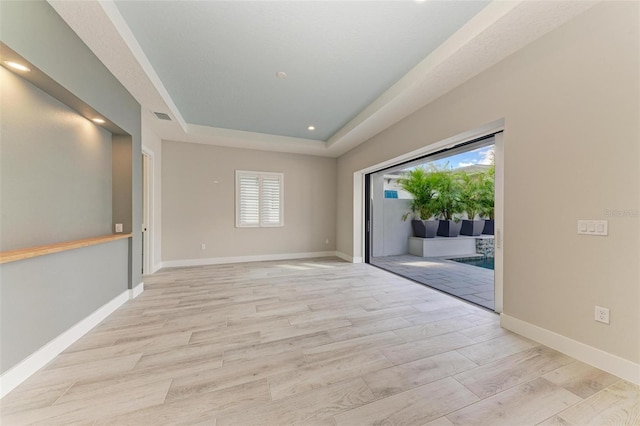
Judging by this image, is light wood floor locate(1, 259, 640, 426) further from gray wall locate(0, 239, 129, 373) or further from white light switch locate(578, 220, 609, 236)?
white light switch locate(578, 220, 609, 236)

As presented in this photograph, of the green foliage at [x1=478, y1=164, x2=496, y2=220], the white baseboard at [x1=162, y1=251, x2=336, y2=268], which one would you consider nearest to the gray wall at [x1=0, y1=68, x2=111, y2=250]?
the white baseboard at [x1=162, y1=251, x2=336, y2=268]

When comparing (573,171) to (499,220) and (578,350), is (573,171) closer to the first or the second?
(499,220)

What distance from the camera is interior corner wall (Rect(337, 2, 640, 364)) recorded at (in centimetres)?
162

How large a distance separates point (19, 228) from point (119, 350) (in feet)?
4.00

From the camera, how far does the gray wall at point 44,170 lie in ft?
5.49

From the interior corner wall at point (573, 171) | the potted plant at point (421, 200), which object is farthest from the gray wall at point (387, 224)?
the interior corner wall at point (573, 171)

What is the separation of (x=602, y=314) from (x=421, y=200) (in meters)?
5.29

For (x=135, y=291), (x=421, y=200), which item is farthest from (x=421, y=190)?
(x=135, y=291)

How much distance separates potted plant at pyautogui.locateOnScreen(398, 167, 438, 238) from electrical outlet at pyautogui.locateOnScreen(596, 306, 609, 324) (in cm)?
490

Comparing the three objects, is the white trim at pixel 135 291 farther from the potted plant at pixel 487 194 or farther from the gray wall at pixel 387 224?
the potted plant at pixel 487 194

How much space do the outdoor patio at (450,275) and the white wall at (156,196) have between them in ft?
15.4

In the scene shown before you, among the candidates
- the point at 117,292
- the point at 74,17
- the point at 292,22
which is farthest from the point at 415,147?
the point at 117,292

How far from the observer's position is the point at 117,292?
113 inches

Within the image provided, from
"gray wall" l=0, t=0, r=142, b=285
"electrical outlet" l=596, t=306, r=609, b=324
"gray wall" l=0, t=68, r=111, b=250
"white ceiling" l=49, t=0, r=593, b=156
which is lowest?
"electrical outlet" l=596, t=306, r=609, b=324
